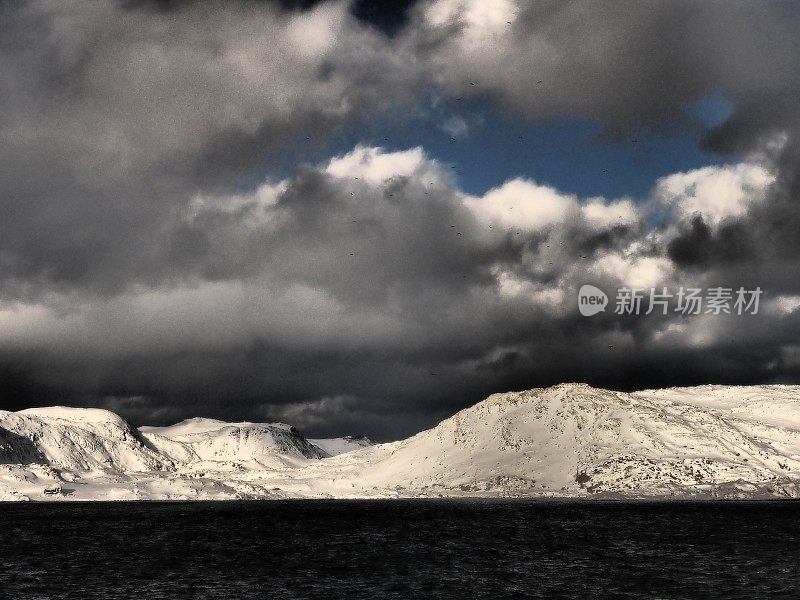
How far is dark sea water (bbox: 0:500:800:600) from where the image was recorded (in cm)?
9025

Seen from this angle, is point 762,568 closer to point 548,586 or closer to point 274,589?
point 548,586

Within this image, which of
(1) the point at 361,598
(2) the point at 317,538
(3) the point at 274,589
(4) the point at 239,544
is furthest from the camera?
(2) the point at 317,538

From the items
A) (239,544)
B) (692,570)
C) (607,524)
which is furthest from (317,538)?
(692,570)

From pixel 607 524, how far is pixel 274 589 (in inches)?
4670

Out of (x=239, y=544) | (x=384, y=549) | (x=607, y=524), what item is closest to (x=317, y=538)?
(x=239, y=544)

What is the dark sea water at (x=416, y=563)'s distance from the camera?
296 feet

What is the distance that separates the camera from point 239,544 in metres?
154

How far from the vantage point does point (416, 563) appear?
118062 mm

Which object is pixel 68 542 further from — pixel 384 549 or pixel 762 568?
pixel 762 568

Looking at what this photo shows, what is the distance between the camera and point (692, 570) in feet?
344

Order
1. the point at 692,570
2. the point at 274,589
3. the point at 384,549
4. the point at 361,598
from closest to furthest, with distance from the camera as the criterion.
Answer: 1. the point at 361,598
2. the point at 274,589
3. the point at 692,570
4. the point at 384,549

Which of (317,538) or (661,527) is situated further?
(661,527)

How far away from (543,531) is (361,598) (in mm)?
97207

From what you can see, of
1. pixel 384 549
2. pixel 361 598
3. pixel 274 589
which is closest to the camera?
pixel 361 598
